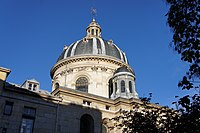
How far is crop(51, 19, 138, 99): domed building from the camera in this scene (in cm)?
3966

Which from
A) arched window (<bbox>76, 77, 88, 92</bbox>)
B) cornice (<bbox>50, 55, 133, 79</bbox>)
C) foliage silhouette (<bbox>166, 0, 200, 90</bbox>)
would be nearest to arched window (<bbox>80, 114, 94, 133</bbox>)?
arched window (<bbox>76, 77, 88, 92</bbox>)

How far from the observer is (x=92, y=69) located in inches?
1628

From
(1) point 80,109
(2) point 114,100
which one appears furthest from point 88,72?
(1) point 80,109

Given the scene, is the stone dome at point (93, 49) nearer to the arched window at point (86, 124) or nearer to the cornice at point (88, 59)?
the cornice at point (88, 59)

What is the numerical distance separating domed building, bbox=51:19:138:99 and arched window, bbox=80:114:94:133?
735 centimetres

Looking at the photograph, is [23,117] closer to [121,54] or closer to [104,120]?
[104,120]

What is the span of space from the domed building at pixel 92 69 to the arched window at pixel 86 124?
7.35 m

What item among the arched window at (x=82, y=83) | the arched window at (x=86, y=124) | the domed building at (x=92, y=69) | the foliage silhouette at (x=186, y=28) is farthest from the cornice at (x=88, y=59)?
the foliage silhouette at (x=186, y=28)

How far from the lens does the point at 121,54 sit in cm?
4712

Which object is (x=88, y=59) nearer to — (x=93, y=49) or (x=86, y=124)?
(x=93, y=49)

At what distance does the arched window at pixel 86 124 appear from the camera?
2931cm

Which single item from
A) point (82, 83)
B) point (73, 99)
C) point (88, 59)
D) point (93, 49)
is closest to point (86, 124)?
point (73, 99)

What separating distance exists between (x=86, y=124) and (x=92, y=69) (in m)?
12.8

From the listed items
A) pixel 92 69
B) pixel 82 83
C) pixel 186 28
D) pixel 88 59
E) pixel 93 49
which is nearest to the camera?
pixel 186 28
